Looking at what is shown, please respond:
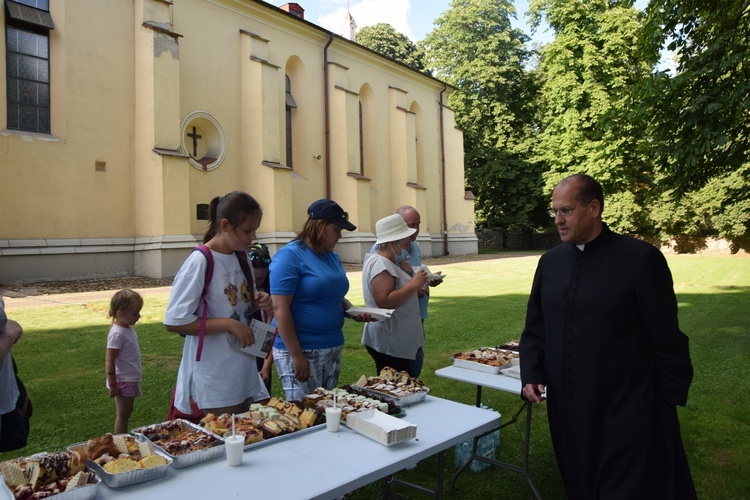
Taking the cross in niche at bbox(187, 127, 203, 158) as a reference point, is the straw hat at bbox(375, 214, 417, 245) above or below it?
below

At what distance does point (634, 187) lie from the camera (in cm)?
3428

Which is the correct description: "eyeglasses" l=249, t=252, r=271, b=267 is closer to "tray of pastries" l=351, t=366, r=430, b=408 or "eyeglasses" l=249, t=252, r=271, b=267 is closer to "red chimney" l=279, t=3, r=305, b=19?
"tray of pastries" l=351, t=366, r=430, b=408

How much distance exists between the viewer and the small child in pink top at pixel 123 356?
4.34m

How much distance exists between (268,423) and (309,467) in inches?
17.5

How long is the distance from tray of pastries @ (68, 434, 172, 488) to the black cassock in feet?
6.55

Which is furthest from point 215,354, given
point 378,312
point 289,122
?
point 289,122

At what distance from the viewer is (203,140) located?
19734 mm

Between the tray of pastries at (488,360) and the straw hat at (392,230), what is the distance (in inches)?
41.6

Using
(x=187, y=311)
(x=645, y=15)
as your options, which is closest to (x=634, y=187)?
(x=645, y=15)

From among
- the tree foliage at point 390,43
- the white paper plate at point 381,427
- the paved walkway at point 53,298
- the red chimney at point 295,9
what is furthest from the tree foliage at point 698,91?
the tree foliage at point 390,43

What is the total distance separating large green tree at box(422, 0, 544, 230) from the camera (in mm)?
36778

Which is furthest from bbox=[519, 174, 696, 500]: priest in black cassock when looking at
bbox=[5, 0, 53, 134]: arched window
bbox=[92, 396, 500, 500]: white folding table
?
bbox=[5, 0, 53, 134]: arched window

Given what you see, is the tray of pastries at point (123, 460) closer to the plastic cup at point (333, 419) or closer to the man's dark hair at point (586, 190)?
the plastic cup at point (333, 419)

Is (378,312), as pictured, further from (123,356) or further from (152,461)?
(123,356)
